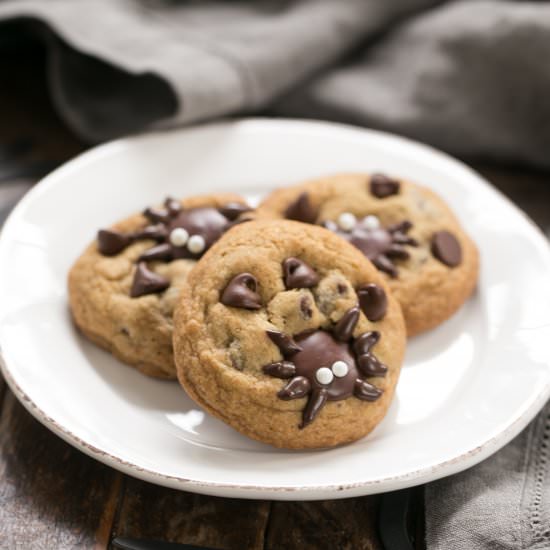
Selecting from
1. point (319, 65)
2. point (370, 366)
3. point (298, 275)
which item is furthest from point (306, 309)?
point (319, 65)

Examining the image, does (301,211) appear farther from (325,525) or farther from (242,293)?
(325,525)

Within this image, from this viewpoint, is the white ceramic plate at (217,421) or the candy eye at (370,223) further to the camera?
the candy eye at (370,223)

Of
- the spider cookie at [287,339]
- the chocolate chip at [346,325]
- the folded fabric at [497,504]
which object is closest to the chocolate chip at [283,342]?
the spider cookie at [287,339]

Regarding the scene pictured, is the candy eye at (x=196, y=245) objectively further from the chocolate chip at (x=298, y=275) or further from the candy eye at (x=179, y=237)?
the chocolate chip at (x=298, y=275)

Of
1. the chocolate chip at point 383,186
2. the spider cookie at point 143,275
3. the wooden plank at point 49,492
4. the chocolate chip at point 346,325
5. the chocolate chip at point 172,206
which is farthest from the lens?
the chocolate chip at point 383,186

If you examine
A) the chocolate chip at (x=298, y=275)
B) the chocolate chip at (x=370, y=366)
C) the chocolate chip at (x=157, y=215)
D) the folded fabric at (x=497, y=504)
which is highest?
the chocolate chip at (x=298, y=275)

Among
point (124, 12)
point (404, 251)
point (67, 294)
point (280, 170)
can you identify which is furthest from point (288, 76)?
point (67, 294)
